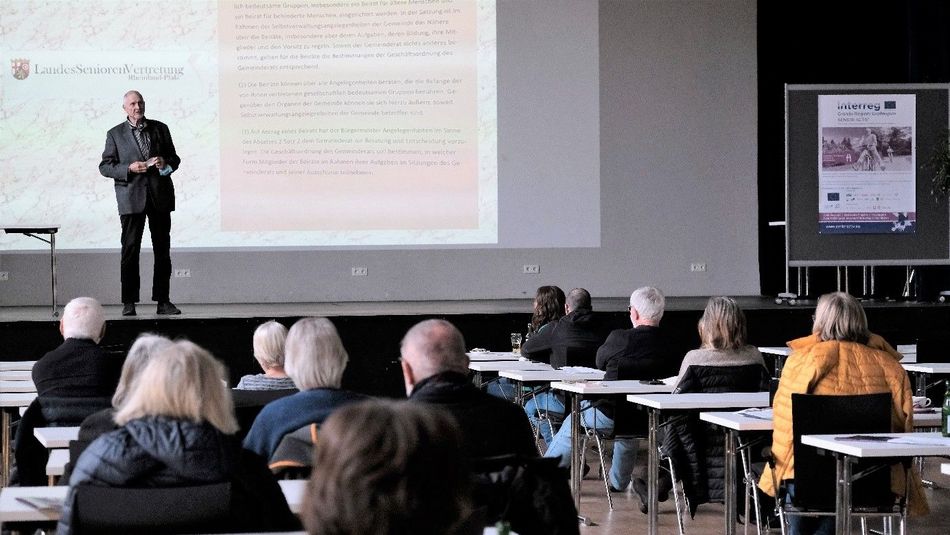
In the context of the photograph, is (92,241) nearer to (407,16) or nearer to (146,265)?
(146,265)

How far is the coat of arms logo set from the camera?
10297 mm

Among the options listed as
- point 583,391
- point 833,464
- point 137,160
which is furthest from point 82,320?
point 137,160

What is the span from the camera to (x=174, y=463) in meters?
2.59

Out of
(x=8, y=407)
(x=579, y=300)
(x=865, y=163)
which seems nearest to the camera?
(x=8, y=407)

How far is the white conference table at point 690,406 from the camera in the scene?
4.71 meters

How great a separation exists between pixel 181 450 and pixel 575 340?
4.61 metres

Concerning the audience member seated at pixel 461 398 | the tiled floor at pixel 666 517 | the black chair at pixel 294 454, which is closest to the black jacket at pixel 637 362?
the tiled floor at pixel 666 517

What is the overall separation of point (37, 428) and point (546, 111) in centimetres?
764

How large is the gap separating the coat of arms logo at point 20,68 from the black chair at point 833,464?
7.79 m

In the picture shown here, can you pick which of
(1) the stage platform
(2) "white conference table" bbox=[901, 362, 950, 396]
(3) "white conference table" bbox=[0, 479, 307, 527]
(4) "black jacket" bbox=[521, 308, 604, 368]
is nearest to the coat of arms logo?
(1) the stage platform

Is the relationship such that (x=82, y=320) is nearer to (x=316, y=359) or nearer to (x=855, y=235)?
(x=316, y=359)

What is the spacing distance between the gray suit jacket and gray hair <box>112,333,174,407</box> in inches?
204

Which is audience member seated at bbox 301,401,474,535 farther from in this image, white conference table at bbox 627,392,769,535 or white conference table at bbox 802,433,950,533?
white conference table at bbox 627,392,769,535

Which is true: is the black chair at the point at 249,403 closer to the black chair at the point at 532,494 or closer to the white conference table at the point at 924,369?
the black chair at the point at 532,494
